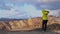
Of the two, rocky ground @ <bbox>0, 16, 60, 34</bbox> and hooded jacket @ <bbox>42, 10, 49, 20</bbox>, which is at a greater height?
hooded jacket @ <bbox>42, 10, 49, 20</bbox>

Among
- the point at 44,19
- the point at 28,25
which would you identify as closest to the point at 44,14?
the point at 44,19

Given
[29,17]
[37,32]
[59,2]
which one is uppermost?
[59,2]

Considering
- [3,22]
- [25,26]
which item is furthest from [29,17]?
[3,22]

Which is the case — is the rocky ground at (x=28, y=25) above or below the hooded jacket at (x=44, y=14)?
below

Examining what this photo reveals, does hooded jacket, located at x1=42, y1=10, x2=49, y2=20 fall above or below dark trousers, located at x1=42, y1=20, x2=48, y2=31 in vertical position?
above

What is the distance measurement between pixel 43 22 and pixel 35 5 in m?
0.14

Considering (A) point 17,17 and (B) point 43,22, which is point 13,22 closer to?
(A) point 17,17

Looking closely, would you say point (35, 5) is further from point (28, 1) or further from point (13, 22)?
point (13, 22)

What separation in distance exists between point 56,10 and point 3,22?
399 millimetres

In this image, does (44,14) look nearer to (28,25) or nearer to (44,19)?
(44,19)

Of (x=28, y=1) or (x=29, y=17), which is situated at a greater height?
(x=28, y=1)

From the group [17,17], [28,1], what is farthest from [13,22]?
[28,1]

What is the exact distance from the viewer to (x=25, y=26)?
1377 millimetres

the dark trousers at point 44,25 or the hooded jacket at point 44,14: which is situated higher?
the hooded jacket at point 44,14
